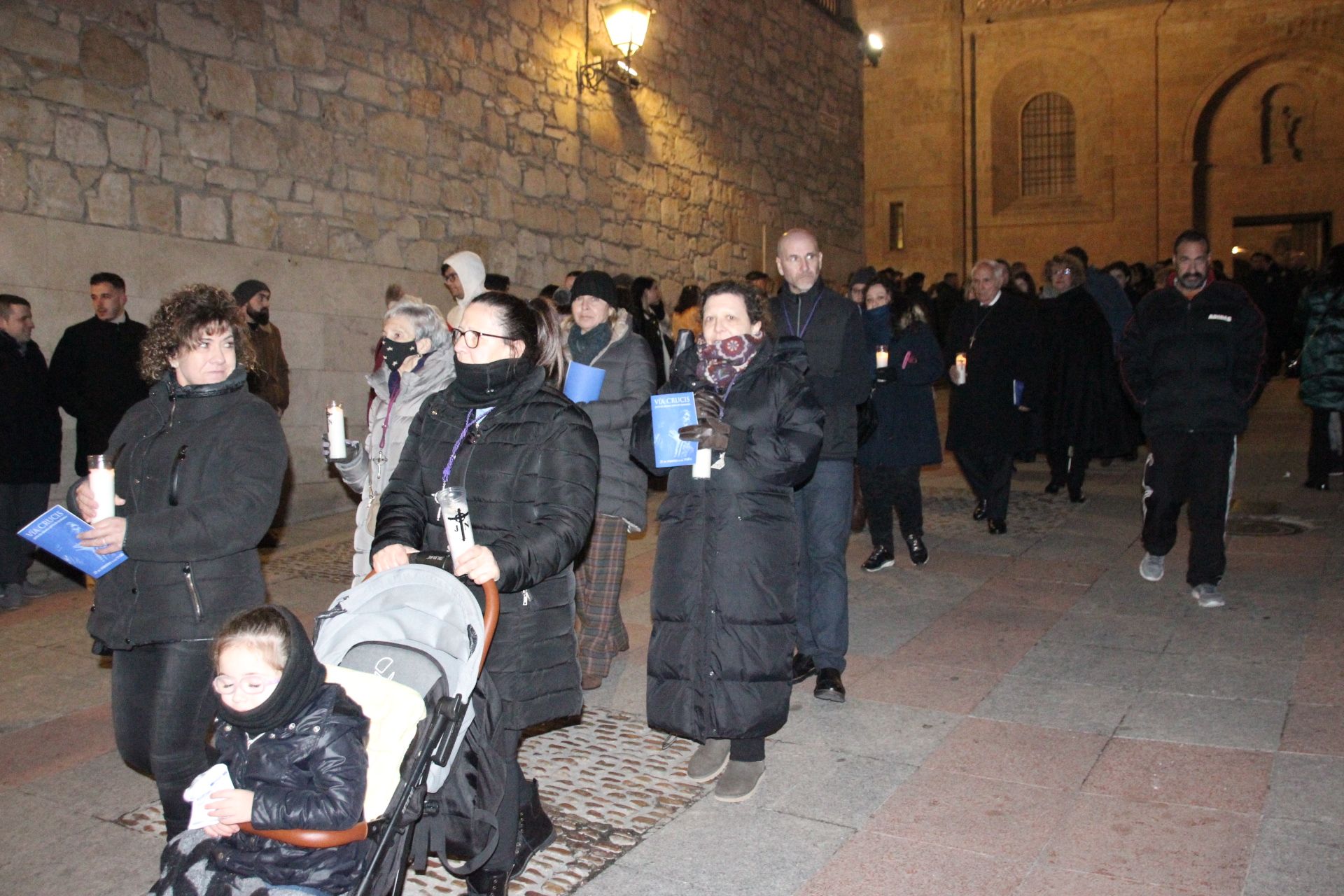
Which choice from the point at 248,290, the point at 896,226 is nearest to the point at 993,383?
the point at 248,290

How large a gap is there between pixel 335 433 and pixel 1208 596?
4.88 m

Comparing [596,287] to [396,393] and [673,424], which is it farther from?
[673,424]

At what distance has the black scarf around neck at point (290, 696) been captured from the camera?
8.65ft

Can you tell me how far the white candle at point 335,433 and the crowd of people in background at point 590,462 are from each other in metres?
0.03

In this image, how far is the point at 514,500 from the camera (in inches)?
133

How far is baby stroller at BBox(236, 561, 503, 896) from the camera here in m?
2.71

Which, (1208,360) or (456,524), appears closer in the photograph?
(456,524)

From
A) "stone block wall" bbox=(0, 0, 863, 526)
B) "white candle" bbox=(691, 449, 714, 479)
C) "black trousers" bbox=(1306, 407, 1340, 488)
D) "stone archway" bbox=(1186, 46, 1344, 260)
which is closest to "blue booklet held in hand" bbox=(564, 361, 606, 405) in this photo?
"white candle" bbox=(691, 449, 714, 479)

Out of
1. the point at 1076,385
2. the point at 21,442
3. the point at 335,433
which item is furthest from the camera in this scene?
the point at 1076,385

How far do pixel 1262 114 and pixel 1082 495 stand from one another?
22217 mm

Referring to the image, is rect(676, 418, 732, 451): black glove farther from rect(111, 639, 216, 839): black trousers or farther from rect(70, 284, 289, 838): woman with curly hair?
rect(111, 639, 216, 839): black trousers

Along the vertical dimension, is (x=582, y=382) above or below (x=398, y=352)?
below

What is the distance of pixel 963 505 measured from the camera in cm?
1011

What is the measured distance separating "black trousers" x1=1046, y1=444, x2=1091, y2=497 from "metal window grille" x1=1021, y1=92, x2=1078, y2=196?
2134 cm
